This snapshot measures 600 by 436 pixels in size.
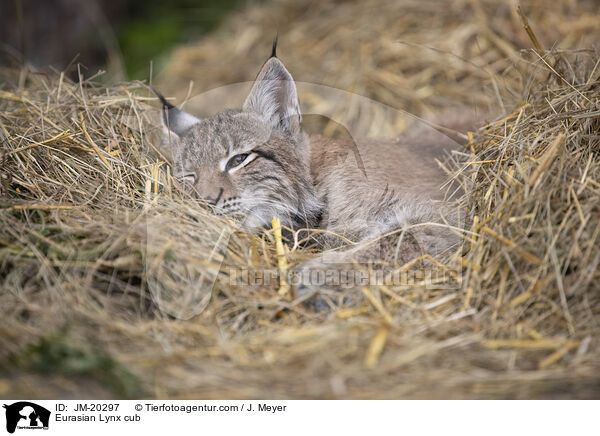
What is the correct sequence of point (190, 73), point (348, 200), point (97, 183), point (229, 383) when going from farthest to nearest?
point (190, 73)
point (348, 200)
point (97, 183)
point (229, 383)

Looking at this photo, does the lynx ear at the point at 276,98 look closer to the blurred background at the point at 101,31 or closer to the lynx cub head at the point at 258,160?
the lynx cub head at the point at 258,160

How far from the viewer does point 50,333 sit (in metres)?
1.90

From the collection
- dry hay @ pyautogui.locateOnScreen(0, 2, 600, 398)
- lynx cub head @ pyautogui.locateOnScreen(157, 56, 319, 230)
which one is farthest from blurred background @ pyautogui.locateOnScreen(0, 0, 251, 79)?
dry hay @ pyautogui.locateOnScreen(0, 2, 600, 398)

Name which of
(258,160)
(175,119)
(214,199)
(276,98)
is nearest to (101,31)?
(175,119)

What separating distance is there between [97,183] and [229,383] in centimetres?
155

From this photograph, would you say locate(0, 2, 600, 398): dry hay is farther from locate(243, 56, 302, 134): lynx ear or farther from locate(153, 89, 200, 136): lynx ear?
locate(243, 56, 302, 134): lynx ear

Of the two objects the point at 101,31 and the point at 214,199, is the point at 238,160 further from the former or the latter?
the point at 101,31

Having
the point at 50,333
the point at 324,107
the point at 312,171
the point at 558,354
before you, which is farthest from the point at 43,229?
the point at 324,107

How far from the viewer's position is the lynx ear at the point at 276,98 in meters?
2.78
